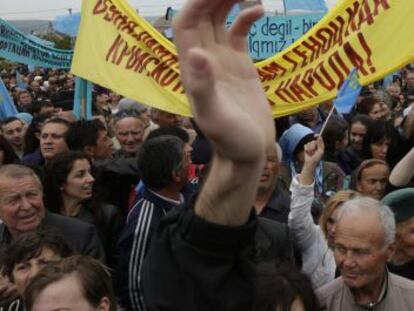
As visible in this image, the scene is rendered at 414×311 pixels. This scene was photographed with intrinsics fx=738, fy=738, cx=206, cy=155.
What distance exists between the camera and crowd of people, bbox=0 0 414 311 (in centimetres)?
116

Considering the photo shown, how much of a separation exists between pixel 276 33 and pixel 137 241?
395 cm

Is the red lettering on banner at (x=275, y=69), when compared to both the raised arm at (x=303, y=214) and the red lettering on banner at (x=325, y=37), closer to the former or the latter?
the red lettering on banner at (x=325, y=37)

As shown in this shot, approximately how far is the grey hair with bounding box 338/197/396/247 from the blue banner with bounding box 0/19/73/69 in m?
6.47

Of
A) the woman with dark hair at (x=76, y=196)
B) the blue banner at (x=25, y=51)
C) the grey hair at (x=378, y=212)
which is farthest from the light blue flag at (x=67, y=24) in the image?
the grey hair at (x=378, y=212)

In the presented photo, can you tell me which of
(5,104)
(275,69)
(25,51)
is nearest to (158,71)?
(275,69)

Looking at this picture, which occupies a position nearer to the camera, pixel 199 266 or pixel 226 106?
pixel 226 106

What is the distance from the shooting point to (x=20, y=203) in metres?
3.41

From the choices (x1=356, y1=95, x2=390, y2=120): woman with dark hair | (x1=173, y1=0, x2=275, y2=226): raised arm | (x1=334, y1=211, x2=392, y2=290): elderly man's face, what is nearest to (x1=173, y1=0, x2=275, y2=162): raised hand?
(x1=173, y1=0, x2=275, y2=226): raised arm

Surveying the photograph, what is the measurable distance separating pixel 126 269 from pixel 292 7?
9.44m

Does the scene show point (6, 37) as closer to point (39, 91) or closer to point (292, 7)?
point (292, 7)

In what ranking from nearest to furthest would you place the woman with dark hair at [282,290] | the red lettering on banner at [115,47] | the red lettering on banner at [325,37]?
1. the woman with dark hair at [282,290]
2. the red lettering on banner at [325,37]
3. the red lettering on banner at [115,47]

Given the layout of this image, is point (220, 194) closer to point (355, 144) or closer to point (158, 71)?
point (158, 71)

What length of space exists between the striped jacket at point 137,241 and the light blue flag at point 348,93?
119 cm

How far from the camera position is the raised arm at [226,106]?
1060 millimetres
